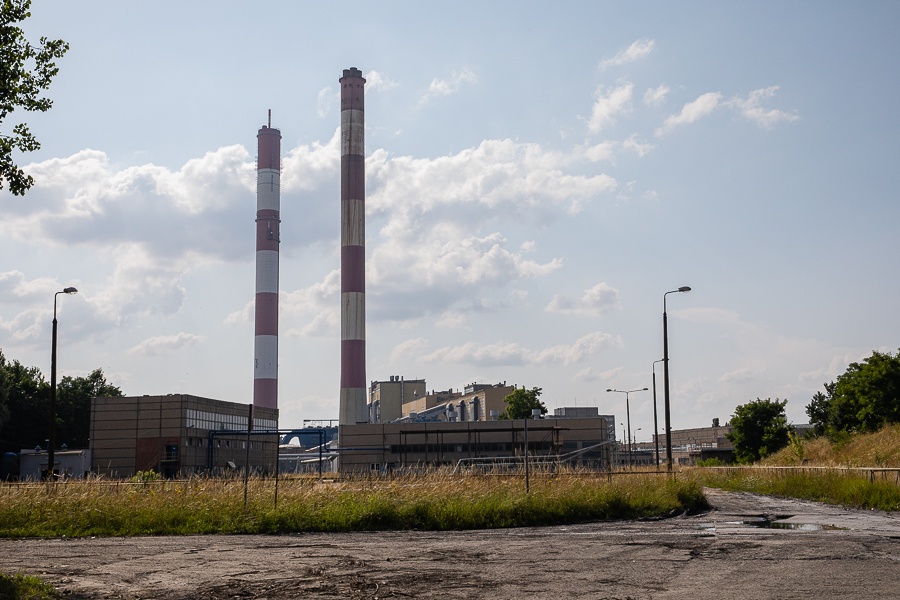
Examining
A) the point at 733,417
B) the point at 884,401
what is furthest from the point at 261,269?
the point at 884,401

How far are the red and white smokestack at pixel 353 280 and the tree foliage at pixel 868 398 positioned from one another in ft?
142

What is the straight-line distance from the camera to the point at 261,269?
315 ft

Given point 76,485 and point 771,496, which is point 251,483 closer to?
point 76,485

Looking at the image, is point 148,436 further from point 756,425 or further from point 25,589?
point 25,589

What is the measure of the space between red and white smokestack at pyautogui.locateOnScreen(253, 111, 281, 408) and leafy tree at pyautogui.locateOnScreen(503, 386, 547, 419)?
83.3ft

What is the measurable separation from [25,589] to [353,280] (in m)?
74.4

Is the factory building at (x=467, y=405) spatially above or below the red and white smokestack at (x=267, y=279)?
below

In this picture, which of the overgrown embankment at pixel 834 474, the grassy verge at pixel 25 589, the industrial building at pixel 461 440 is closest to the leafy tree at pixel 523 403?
the industrial building at pixel 461 440

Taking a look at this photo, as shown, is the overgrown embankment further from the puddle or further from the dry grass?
the puddle

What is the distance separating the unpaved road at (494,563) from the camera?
9578 mm

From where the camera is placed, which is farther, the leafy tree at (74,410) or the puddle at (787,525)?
the leafy tree at (74,410)

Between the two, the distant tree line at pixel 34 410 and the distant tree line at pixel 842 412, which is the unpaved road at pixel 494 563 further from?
the distant tree line at pixel 34 410

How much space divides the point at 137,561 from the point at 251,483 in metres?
8.47

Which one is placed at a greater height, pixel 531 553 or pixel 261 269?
pixel 261 269
